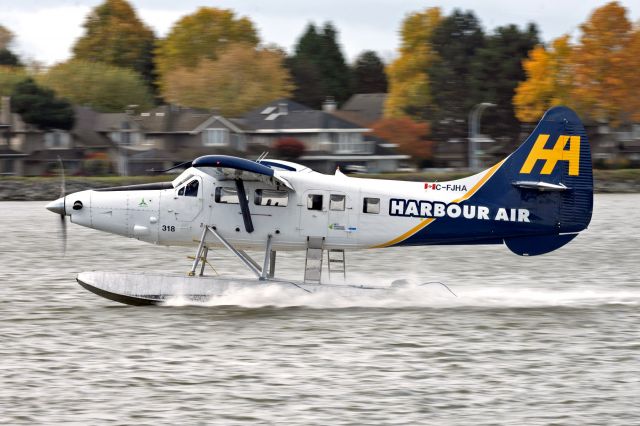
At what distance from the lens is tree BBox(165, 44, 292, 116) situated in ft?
336

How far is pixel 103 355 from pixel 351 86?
103 meters

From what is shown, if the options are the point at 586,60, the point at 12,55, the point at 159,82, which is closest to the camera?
the point at 586,60

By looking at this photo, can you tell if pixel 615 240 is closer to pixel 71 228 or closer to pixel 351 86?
pixel 71 228

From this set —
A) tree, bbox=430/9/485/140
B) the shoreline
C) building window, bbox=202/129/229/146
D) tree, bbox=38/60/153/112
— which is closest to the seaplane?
the shoreline

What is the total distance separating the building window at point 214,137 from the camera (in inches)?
3162

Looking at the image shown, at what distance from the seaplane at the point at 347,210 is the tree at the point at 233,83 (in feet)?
278

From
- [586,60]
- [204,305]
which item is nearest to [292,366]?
[204,305]

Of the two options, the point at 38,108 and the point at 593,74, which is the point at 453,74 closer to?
the point at 593,74

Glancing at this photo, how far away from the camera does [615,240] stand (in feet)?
103

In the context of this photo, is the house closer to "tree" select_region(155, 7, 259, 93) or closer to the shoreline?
the shoreline

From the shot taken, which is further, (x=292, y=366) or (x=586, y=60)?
(x=586, y=60)

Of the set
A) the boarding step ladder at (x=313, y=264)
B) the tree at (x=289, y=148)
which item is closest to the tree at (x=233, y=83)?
the tree at (x=289, y=148)

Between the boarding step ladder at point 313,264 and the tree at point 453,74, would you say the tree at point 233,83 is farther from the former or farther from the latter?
the boarding step ladder at point 313,264

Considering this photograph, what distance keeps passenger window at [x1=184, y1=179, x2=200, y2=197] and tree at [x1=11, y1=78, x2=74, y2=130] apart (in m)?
65.8
